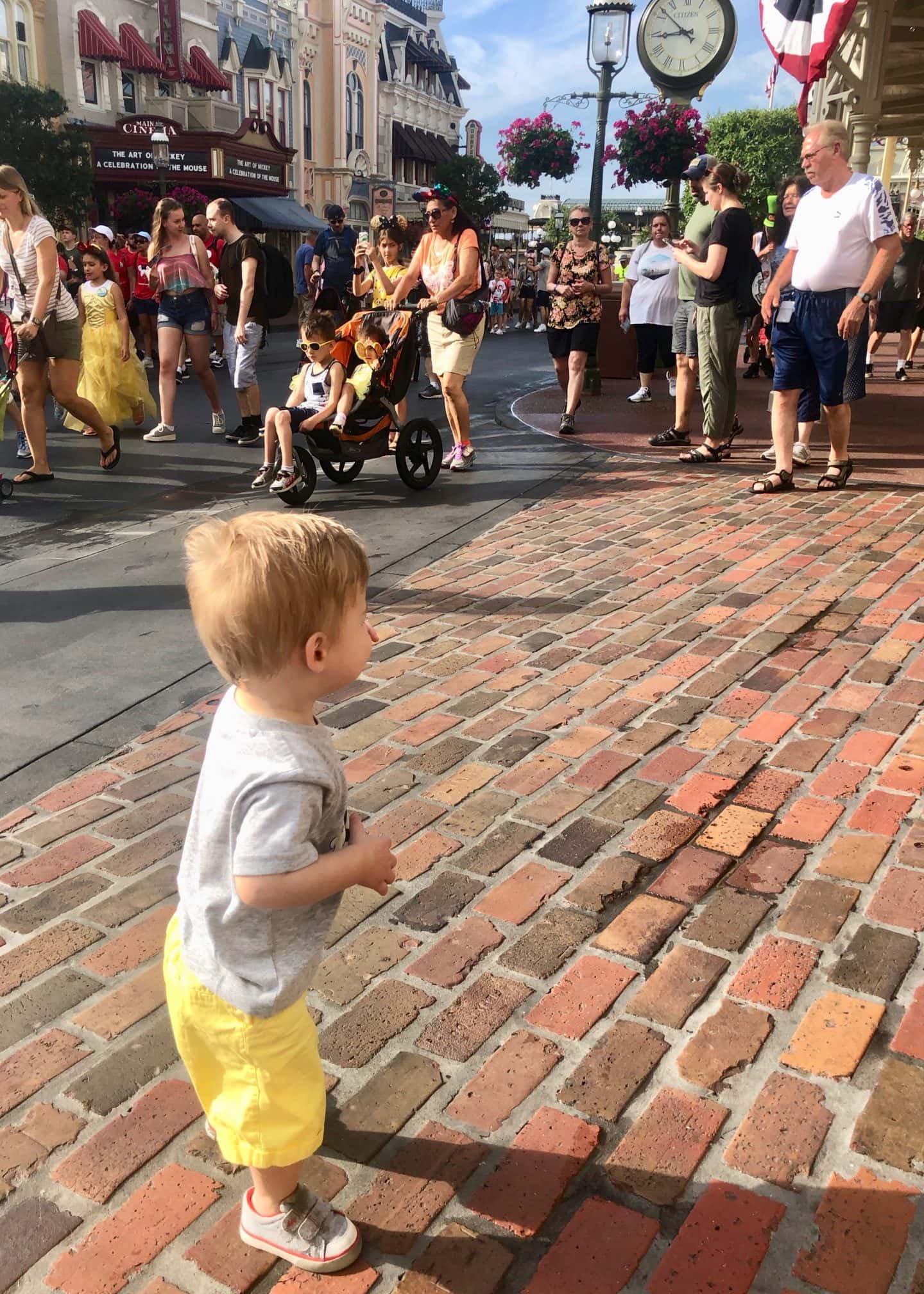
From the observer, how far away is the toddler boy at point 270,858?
1.47 meters

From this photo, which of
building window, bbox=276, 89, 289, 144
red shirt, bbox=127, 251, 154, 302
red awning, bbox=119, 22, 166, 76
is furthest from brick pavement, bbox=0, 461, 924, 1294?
building window, bbox=276, 89, 289, 144

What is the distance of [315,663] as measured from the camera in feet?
4.96

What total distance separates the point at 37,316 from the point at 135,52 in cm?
3155

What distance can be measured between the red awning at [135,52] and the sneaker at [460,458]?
31.3 metres

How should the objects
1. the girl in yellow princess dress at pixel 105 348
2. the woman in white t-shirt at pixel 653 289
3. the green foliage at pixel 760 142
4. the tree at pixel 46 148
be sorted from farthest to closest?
1. the green foliage at pixel 760 142
2. the tree at pixel 46 148
3. the woman in white t-shirt at pixel 653 289
4. the girl in yellow princess dress at pixel 105 348

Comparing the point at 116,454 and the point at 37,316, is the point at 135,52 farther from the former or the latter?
the point at 37,316

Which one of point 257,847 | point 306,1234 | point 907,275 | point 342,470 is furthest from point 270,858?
point 907,275

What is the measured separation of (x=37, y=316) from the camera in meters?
7.20

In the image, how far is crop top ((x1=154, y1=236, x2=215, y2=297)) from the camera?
9.16 metres

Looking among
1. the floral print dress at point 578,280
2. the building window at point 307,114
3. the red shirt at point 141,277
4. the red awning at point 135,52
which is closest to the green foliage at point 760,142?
the building window at point 307,114

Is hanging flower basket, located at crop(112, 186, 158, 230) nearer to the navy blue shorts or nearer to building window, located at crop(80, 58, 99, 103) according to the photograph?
building window, located at crop(80, 58, 99, 103)

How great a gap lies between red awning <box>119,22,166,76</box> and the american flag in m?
29.7

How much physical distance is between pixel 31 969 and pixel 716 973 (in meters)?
1.52

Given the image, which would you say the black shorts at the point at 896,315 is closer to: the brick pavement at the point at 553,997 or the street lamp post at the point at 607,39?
the street lamp post at the point at 607,39
